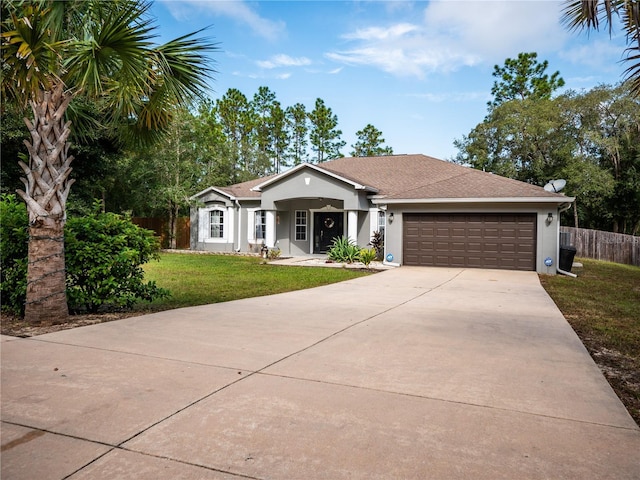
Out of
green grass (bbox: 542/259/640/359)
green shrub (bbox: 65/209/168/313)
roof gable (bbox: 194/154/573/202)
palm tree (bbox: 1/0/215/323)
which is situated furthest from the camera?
roof gable (bbox: 194/154/573/202)

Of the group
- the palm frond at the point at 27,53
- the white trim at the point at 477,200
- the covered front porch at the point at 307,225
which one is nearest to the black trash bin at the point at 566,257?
the white trim at the point at 477,200

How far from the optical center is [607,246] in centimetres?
2209

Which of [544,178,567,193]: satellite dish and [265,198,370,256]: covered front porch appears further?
[265,198,370,256]: covered front porch

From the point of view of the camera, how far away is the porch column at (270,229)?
20562 mm

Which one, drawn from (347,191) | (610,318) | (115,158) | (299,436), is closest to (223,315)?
(299,436)

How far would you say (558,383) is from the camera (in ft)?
13.8

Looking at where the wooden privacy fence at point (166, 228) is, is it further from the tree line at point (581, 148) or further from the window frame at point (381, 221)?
the tree line at point (581, 148)

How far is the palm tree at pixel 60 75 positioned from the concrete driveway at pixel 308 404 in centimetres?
123

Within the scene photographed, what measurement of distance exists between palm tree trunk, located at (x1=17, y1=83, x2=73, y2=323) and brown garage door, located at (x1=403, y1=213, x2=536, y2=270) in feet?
42.0

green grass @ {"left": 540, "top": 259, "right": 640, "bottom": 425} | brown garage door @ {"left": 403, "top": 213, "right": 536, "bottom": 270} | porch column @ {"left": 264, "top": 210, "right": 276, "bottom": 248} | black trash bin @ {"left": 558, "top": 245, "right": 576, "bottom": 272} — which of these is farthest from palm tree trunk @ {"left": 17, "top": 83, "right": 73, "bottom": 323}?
black trash bin @ {"left": 558, "top": 245, "right": 576, "bottom": 272}

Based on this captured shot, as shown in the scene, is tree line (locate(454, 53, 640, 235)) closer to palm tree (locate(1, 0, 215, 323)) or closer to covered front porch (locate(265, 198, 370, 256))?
covered front porch (locate(265, 198, 370, 256))

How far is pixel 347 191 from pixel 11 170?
13.7 metres

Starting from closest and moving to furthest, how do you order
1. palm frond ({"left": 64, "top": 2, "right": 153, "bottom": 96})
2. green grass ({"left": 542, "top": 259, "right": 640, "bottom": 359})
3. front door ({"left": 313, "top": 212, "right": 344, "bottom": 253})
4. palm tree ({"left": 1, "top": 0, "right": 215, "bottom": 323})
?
palm tree ({"left": 1, "top": 0, "right": 215, "bottom": 323}) → palm frond ({"left": 64, "top": 2, "right": 153, "bottom": 96}) → green grass ({"left": 542, "top": 259, "right": 640, "bottom": 359}) → front door ({"left": 313, "top": 212, "right": 344, "bottom": 253})

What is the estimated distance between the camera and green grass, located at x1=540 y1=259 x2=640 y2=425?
4570mm
